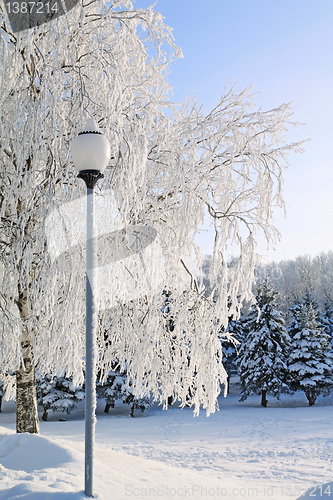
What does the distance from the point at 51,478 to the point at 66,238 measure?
8.02ft

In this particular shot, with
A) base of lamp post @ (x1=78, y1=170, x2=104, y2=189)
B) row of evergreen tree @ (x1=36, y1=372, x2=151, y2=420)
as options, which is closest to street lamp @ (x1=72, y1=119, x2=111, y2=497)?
base of lamp post @ (x1=78, y1=170, x2=104, y2=189)

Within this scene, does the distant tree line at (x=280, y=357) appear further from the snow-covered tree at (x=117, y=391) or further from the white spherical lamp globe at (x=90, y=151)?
the white spherical lamp globe at (x=90, y=151)

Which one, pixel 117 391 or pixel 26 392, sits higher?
pixel 26 392

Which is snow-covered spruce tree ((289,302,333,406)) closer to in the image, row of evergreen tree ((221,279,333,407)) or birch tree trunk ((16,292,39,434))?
row of evergreen tree ((221,279,333,407))

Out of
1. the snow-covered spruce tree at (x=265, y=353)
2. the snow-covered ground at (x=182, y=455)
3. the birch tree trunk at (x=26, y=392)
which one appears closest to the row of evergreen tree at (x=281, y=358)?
the snow-covered spruce tree at (x=265, y=353)

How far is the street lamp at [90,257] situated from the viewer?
3.61 metres

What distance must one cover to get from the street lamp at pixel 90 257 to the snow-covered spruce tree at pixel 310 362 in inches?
998

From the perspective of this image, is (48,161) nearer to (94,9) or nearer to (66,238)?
(66,238)

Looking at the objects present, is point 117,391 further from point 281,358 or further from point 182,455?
point 182,455

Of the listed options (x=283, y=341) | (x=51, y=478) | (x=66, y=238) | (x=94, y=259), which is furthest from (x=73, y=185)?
(x=283, y=341)

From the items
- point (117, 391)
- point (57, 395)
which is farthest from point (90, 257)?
point (117, 391)

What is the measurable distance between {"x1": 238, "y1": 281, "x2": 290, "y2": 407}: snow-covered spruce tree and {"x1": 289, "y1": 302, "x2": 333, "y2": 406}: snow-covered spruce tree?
753mm

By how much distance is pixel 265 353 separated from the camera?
2783 centimetres

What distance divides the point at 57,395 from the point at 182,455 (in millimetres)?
12578
